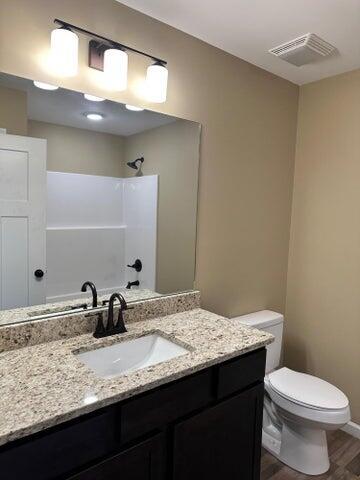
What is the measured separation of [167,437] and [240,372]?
1.31 ft

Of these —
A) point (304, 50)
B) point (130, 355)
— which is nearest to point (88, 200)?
point (130, 355)

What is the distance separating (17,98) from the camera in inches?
54.9

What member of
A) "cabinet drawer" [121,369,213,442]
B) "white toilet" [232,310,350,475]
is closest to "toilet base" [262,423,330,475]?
"white toilet" [232,310,350,475]

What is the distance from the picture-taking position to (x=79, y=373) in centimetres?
113

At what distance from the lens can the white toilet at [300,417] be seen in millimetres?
1802

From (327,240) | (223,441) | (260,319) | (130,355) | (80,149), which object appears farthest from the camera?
(327,240)

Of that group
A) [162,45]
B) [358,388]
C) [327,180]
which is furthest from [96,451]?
[327,180]

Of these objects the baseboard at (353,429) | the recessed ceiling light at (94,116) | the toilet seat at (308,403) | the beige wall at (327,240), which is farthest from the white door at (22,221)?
the baseboard at (353,429)

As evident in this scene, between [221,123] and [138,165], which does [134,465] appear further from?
[221,123]

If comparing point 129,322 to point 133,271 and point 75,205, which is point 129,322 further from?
point 75,205

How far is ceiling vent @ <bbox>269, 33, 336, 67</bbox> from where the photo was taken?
5.99ft

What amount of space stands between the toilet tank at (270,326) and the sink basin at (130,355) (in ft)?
2.61

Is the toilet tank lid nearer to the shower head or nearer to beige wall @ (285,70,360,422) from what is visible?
beige wall @ (285,70,360,422)

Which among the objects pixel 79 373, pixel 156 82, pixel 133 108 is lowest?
pixel 79 373
